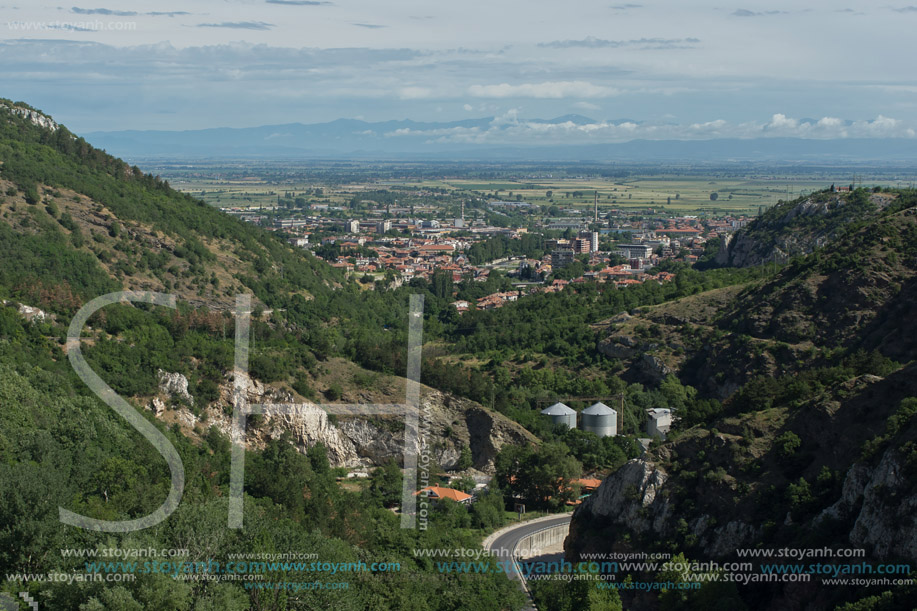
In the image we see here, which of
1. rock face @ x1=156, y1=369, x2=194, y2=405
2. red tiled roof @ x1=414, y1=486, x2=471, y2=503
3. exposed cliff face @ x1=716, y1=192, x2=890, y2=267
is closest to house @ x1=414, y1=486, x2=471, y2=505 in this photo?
red tiled roof @ x1=414, y1=486, x2=471, y2=503

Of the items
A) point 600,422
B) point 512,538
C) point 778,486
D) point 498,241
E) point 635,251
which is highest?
point 778,486

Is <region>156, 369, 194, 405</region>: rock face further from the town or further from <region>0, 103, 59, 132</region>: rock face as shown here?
the town

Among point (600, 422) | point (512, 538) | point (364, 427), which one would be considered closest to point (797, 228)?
point (600, 422)

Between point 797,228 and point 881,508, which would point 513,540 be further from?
point 797,228

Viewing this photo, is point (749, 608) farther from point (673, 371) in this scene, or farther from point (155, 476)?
point (673, 371)

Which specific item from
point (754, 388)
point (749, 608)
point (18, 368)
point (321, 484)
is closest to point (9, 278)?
point (18, 368)

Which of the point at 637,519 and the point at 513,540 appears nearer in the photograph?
the point at 637,519

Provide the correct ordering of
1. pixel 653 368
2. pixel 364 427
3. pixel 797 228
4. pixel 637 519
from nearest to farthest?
pixel 637 519 < pixel 364 427 < pixel 653 368 < pixel 797 228
